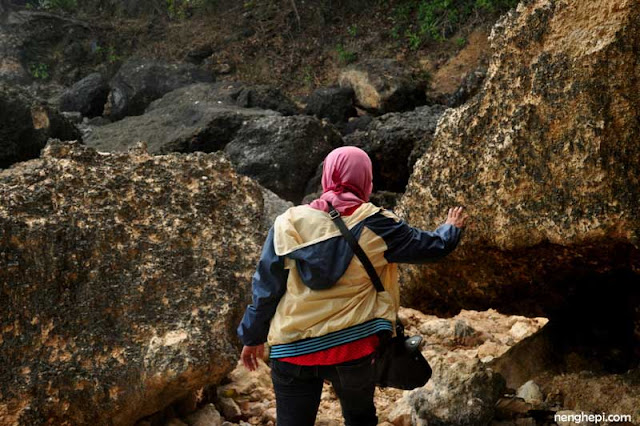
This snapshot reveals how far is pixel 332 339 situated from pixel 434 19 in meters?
13.2

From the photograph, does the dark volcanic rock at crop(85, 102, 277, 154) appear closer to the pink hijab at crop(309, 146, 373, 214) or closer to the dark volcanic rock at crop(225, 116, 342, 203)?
the dark volcanic rock at crop(225, 116, 342, 203)

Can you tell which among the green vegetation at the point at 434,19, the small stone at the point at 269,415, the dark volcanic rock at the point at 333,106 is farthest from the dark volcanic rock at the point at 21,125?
the green vegetation at the point at 434,19

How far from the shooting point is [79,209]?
3088 millimetres

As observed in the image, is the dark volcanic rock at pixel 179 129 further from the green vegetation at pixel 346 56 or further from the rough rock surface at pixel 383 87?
the green vegetation at pixel 346 56

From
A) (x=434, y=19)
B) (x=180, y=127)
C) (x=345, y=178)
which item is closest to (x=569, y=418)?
(x=345, y=178)

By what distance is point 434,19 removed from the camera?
14422 mm

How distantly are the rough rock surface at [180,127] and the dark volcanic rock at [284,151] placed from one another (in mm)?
846

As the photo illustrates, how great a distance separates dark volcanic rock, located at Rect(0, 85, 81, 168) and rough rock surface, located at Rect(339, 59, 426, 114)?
5.70m

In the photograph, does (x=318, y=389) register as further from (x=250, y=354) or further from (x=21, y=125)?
(x=21, y=125)

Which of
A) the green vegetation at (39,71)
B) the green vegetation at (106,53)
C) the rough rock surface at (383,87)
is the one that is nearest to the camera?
the rough rock surface at (383,87)

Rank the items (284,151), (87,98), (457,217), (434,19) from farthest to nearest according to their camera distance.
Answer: (434,19) → (87,98) → (284,151) → (457,217)

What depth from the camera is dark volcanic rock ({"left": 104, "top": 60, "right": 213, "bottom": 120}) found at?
1223 cm

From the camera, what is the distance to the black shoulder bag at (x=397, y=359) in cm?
228

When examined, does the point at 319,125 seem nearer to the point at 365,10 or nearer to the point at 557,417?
the point at 557,417
